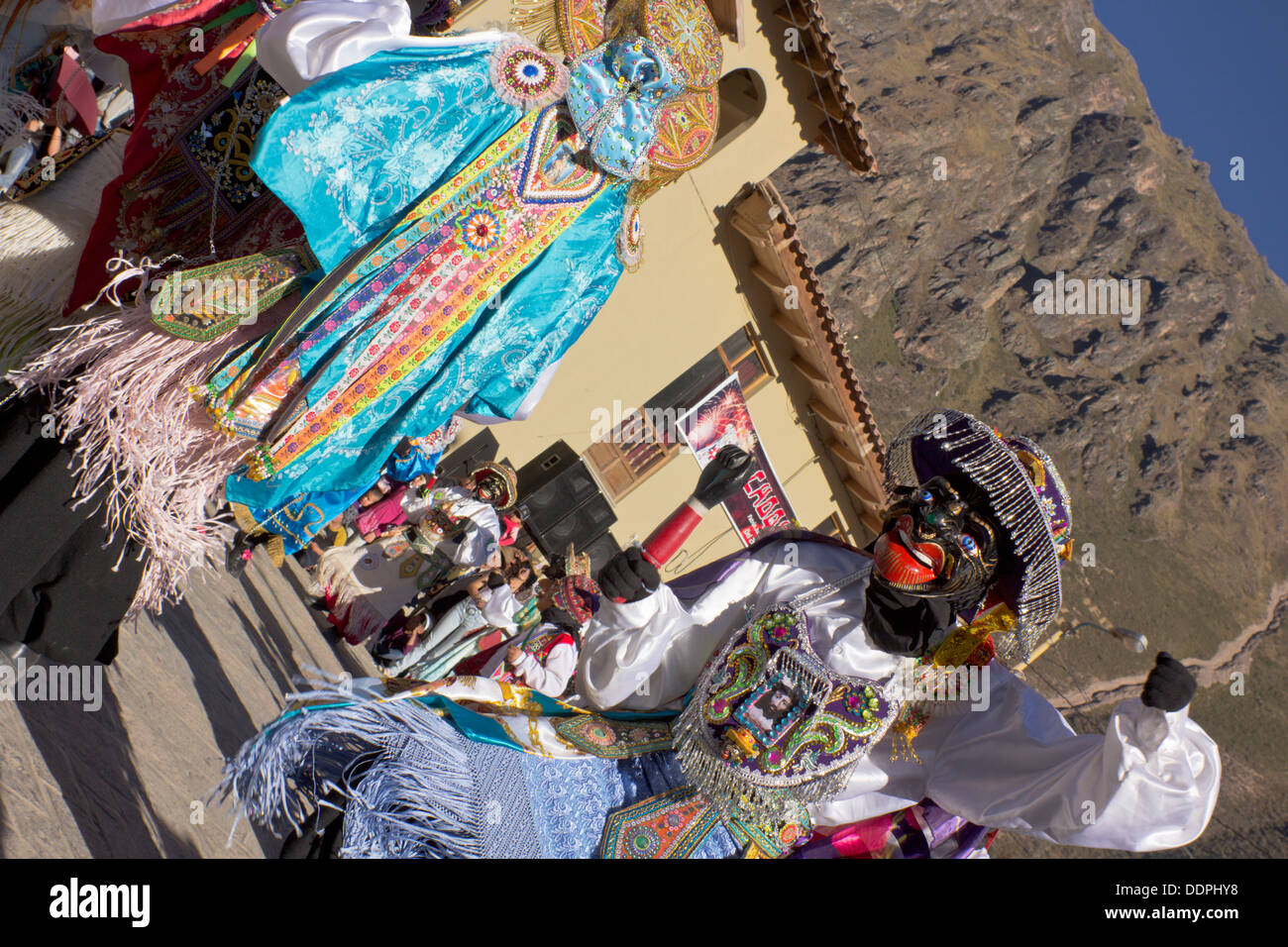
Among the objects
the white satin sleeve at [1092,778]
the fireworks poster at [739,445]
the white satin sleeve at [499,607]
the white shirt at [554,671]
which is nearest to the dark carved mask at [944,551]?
the white satin sleeve at [1092,778]

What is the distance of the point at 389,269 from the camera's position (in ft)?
11.4

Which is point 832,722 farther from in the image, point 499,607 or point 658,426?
point 658,426

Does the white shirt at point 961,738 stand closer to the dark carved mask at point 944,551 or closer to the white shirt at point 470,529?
the dark carved mask at point 944,551

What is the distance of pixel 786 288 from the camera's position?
10820 millimetres

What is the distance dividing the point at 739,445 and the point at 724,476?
771 centimetres

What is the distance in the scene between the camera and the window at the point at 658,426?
425 inches

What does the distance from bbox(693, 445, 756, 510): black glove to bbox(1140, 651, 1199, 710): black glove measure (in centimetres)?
138

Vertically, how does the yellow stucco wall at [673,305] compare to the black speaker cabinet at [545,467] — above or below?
above

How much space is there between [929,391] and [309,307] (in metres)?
36.4

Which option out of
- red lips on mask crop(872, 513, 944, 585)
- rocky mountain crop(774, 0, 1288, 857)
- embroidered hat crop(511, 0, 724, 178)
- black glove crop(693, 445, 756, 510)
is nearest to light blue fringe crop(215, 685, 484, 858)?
black glove crop(693, 445, 756, 510)

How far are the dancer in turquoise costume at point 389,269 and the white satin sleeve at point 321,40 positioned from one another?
0.01 meters
